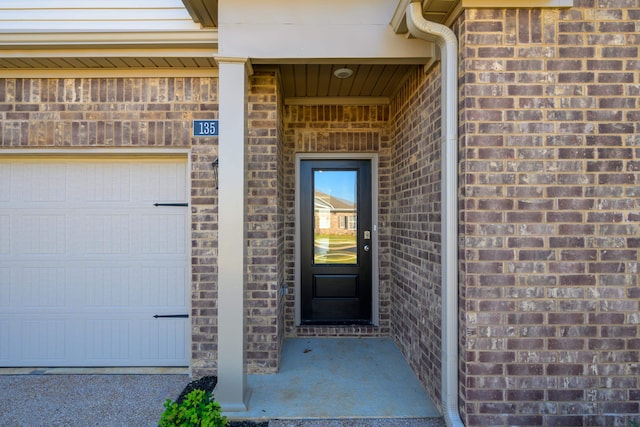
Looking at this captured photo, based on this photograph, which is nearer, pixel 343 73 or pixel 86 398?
pixel 86 398

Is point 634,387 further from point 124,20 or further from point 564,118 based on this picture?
point 124,20

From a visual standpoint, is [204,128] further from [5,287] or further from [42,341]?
[42,341]

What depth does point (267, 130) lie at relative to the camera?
10.3 feet

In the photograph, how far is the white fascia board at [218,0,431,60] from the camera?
2.59 m

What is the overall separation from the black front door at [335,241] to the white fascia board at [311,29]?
159cm

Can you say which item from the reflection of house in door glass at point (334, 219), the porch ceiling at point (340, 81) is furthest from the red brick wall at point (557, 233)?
the reflection of house in door glass at point (334, 219)

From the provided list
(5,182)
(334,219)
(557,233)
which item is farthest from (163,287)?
(557,233)

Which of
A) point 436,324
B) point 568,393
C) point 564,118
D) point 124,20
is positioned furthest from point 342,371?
point 124,20

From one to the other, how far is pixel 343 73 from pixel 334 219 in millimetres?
1657

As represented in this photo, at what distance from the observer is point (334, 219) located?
413 centimetres

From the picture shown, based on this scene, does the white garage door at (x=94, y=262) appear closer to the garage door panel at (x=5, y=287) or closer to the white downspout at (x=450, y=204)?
the garage door panel at (x=5, y=287)

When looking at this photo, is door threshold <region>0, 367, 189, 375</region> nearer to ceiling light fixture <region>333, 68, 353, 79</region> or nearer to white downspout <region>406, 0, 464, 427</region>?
white downspout <region>406, 0, 464, 427</region>

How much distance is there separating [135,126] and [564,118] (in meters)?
3.44

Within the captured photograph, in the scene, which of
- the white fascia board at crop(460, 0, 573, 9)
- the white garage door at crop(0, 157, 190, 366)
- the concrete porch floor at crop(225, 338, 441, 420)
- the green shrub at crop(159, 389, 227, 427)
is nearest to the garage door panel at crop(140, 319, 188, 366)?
the white garage door at crop(0, 157, 190, 366)
